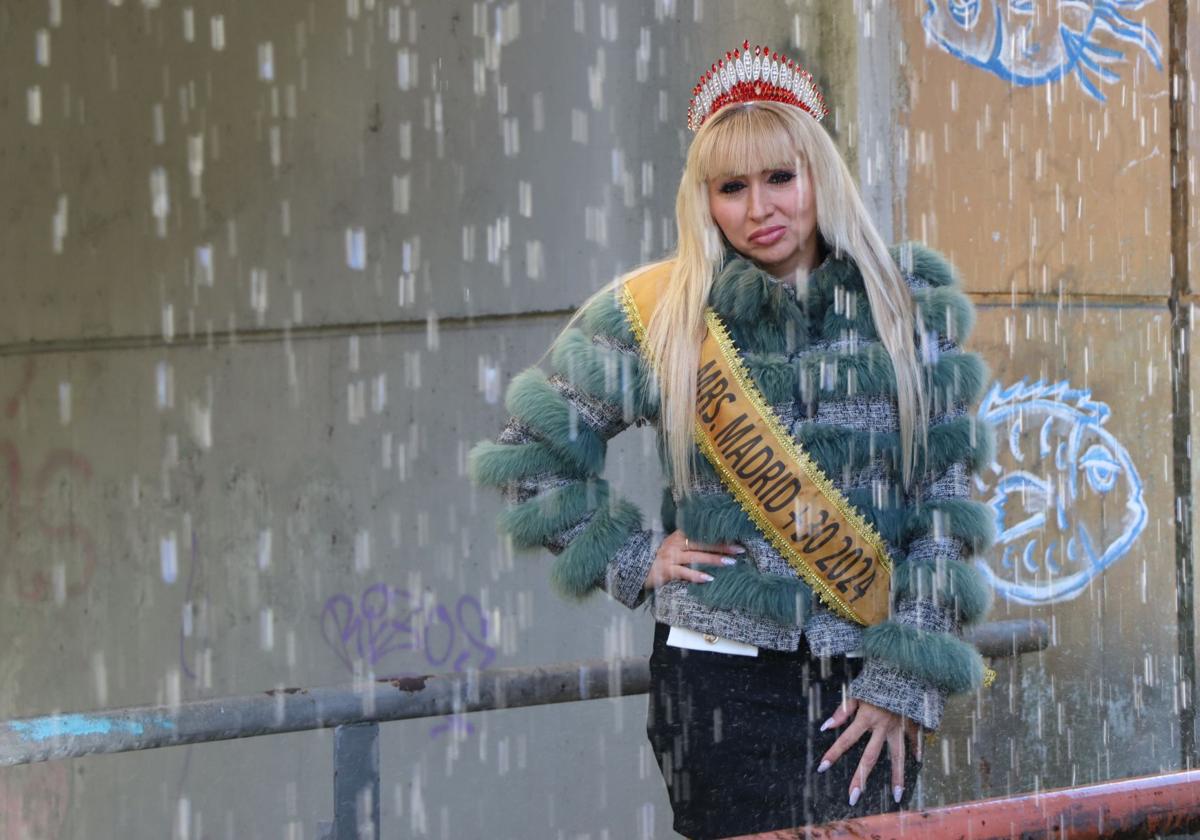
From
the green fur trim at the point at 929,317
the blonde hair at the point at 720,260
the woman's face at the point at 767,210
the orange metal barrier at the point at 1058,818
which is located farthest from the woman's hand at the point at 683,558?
the orange metal barrier at the point at 1058,818

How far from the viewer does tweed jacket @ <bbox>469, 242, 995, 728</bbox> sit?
96.8 inches

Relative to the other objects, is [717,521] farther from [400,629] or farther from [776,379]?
[400,629]

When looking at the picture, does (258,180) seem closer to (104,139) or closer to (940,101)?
(104,139)

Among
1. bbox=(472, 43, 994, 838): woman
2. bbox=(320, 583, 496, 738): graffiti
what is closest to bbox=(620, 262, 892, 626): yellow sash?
bbox=(472, 43, 994, 838): woman

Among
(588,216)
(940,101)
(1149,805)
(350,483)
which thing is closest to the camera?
(1149,805)

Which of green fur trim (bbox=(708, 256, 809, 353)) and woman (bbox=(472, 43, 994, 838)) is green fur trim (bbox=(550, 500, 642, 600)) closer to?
woman (bbox=(472, 43, 994, 838))

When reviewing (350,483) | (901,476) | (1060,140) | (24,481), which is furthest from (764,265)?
(24,481)

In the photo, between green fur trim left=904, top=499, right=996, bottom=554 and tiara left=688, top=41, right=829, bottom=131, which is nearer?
green fur trim left=904, top=499, right=996, bottom=554

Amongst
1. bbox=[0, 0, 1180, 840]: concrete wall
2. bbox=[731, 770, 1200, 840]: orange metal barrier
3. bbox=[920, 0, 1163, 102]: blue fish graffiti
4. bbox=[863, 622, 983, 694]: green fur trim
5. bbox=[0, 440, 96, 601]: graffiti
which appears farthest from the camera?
bbox=[0, 440, 96, 601]: graffiti

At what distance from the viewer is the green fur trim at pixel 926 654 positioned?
2.38m

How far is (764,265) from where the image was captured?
104 inches

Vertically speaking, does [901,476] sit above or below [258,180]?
below

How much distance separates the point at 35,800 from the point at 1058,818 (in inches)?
227

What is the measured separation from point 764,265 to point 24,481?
4.55 metres
